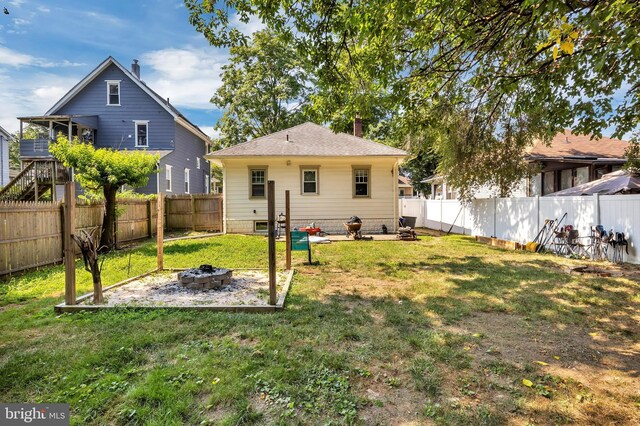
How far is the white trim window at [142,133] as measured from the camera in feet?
64.8

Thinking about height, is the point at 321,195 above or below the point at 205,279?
above

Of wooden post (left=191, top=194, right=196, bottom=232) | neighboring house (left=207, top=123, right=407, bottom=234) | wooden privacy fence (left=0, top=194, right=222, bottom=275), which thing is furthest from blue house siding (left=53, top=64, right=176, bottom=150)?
wooden privacy fence (left=0, top=194, right=222, bottom=275)

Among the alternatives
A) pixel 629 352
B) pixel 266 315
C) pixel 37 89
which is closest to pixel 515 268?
pixel 629 352

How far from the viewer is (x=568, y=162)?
15844mm

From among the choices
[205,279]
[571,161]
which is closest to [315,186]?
[205,279]

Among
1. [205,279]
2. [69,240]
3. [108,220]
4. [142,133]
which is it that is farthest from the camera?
[142,133]

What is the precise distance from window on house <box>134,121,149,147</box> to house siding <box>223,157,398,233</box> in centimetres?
787

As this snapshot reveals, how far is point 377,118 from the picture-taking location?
107 ft

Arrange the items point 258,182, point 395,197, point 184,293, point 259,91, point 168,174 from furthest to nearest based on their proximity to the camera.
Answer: point 259,91
point 168,174
point 395,197
point 258,182
point 184,293

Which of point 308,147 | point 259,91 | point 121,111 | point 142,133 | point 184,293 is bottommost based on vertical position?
point 184,293

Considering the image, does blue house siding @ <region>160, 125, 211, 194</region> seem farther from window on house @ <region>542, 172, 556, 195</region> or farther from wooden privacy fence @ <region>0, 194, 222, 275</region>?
window on house @ <region>542, 172, 556, 195</region>

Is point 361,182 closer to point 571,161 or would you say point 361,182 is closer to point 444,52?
point 444,52

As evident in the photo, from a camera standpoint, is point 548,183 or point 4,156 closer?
point 548,183

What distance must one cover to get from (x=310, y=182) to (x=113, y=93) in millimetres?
A: 14109
